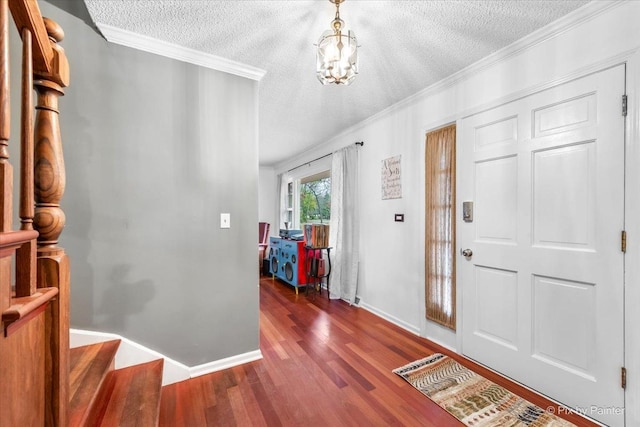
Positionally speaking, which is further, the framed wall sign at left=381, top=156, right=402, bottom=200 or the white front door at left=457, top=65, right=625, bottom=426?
the framed wall sign at left=381, top=156, right=402, bottom=200

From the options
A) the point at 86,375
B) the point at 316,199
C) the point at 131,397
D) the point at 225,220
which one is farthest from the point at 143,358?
the point at 316,199

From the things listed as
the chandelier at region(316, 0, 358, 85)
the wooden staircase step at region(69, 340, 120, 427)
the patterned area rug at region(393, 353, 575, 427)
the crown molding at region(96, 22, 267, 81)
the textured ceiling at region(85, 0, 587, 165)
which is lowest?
the patterned area rug at region(393, 353, 575, 427)

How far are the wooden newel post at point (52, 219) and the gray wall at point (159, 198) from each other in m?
0.97

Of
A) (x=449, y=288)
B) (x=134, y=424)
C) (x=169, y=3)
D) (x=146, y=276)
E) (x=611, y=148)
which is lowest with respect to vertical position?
(x=134, y=424)

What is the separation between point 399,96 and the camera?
8.97ft

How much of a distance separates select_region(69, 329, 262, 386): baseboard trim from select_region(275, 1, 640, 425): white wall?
1797 mm

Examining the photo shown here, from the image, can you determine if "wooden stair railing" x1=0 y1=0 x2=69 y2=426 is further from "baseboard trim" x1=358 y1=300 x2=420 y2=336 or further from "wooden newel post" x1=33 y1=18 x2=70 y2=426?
"baseboard trim" x1=358 y1=300 x2=420 y2=336

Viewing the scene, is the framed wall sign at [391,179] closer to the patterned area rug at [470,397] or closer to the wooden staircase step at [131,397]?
the patterned area rug at [470,397]

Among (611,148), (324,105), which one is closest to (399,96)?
(324,105)

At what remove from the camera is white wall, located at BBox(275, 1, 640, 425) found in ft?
4.63

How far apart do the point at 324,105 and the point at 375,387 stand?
269 centimetres

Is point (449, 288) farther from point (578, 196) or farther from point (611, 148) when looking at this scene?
point (611, 148)

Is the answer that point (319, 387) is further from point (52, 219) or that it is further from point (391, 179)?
point (391, 179)

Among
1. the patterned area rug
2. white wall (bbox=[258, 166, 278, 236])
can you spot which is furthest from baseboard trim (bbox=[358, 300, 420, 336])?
white wall (bbox=[258, 166, 278, 236])
